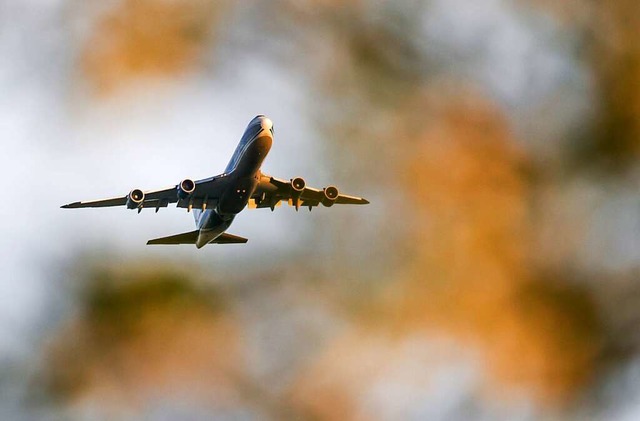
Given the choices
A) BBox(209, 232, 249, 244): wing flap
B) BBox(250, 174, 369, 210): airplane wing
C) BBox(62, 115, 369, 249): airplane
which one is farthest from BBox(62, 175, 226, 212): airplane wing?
BBox(209, 232, 249, 244): wing flap

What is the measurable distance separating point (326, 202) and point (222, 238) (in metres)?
15.4

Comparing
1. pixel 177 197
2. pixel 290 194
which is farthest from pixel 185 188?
pixel 290 194

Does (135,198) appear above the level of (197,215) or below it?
below

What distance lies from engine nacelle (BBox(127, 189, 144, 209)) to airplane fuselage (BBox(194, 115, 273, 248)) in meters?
8.52

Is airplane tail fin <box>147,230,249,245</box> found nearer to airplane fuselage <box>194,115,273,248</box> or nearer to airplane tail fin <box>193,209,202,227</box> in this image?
airplane tail fin <box>193,209,202,227</box>

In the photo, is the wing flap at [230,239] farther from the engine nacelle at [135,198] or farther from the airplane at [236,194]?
the engine nacelle at [135,198]

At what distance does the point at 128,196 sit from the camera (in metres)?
99.7

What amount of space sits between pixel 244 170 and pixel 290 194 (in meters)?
8.98

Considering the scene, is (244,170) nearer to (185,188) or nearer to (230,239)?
(185,188)

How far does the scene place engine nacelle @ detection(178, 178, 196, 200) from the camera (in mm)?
101375

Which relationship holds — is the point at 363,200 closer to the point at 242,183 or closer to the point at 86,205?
the point at 242,183

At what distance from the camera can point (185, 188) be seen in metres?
102

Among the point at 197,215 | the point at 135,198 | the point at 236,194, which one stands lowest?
the point at 135,198

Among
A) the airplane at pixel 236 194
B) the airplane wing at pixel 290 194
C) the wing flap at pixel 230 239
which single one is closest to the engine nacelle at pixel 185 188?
the airplane at pixel 236 194
